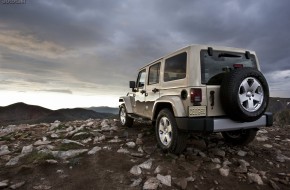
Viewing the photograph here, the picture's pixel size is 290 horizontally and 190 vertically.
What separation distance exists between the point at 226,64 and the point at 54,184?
4100 millimetres

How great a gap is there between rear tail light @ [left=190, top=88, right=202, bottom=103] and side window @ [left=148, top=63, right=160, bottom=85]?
1.75m

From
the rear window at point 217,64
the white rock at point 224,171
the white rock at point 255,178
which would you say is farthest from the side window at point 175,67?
the white rock at point 255,178

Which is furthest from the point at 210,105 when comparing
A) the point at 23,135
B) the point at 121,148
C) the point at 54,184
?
the point at 23,135

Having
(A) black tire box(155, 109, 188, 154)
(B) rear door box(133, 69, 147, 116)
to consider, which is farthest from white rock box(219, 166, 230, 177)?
(B) rear door box(133, 69, 147, 116)

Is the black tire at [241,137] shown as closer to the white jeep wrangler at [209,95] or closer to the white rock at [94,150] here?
the white jeep wrangler at [209,95]

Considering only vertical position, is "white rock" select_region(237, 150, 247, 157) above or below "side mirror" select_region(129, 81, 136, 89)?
below

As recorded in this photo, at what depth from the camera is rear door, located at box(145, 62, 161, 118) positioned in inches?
244

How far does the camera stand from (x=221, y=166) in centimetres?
483

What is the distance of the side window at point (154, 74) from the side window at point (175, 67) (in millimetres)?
505

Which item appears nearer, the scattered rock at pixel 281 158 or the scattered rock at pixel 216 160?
the scattered rock at pixel 216 160

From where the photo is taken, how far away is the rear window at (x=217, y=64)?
480cm

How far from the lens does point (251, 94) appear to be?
4695mm

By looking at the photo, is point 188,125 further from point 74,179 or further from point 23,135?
point 23,135

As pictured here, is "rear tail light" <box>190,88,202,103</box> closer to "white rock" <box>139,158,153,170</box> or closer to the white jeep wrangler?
the white jeep wrangler
